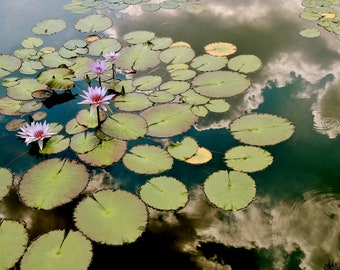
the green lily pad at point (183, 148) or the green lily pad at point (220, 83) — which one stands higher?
the green lily pad at point (220, 83)

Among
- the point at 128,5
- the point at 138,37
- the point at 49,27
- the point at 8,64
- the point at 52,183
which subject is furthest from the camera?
the point at 128,5

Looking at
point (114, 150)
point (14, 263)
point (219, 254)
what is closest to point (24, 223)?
point (14, 263)

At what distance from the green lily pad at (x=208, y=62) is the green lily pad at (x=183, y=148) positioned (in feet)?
3.76

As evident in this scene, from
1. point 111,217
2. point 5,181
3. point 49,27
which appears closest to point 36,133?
point 5,181

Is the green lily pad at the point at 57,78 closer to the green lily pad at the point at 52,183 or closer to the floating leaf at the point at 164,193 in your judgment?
the green lily pad at the point at 52,183

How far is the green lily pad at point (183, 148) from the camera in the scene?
2633 mm

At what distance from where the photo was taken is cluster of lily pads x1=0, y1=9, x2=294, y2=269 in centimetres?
219

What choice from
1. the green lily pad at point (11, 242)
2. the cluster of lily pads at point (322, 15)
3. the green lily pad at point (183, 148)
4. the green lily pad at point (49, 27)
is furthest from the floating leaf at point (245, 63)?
the green lily pad at point (11, 242)

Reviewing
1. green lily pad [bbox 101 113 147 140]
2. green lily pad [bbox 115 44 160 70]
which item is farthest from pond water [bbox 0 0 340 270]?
green lily pad [bbox 115 44 160 70]

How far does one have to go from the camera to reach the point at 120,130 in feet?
9.45

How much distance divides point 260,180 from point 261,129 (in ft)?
1.80

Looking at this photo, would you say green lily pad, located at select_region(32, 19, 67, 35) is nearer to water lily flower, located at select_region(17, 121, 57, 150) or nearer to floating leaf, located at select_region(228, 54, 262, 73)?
water lily flower, located at select_region(17, 121, 57, 150)

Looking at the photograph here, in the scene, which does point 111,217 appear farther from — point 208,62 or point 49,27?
point 49,27

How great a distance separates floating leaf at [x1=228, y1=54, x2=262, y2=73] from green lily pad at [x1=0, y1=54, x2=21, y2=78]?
2367 mm
